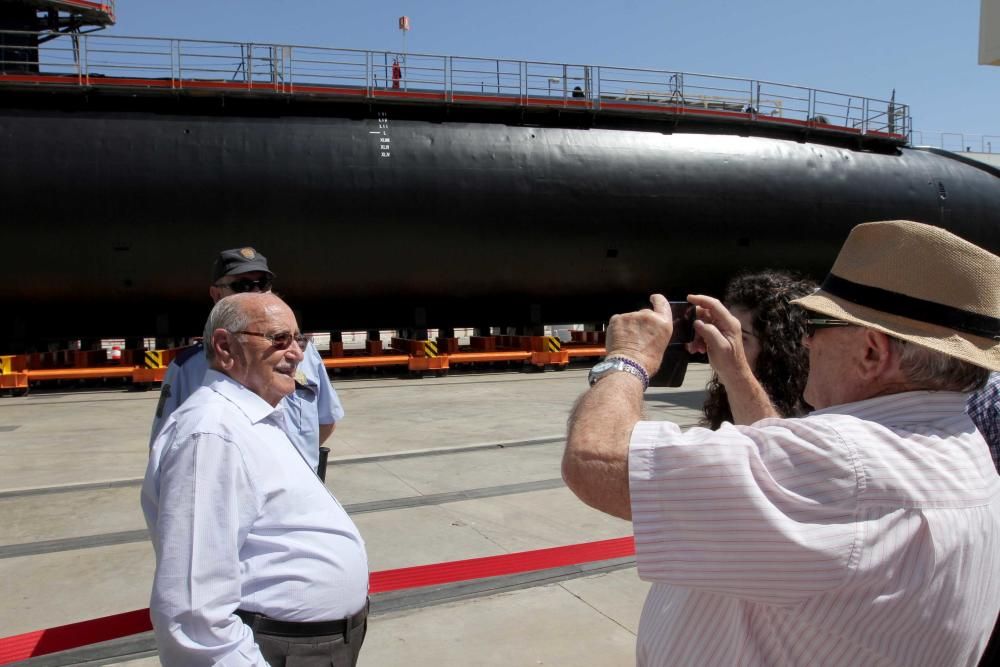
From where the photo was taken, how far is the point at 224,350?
2213 millimetres

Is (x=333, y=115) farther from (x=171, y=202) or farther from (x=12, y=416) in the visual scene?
(x=12, y=416)

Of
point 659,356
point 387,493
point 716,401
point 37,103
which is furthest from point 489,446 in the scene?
point 37,103

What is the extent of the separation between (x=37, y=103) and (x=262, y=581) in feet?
40.0

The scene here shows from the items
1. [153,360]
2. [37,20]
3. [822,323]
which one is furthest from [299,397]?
[37,20]

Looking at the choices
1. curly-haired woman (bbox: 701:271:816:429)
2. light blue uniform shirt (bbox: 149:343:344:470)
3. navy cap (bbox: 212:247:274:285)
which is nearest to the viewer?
curly-haired woman (bbox: 701:271:816:429)

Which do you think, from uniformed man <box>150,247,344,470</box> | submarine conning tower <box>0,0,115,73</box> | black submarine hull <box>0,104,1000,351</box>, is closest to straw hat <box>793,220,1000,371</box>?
uniformed man <box>150,247,344,470</box>

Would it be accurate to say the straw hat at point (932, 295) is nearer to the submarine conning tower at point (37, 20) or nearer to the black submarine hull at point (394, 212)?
the black submarine hull at point (394, 212)

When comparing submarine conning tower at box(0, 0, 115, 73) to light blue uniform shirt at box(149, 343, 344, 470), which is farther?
submarine conning tower at box(0, 0, 115, 73)

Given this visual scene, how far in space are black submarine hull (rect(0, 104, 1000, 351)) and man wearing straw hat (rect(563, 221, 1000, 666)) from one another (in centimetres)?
1121

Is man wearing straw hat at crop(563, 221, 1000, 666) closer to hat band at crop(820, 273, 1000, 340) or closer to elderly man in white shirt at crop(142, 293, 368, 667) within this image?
hat band at crop(820, 273, 1000, 340)

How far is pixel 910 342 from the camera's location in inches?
53.6

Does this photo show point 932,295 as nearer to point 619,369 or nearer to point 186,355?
point 619,369

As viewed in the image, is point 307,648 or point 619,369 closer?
point 619,369

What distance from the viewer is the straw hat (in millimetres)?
1360
